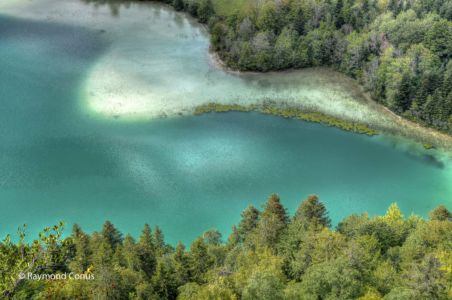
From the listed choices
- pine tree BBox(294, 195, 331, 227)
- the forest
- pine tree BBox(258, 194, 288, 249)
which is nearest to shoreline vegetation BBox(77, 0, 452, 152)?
the forest

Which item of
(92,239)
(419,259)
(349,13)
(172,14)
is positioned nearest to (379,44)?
(349,13)

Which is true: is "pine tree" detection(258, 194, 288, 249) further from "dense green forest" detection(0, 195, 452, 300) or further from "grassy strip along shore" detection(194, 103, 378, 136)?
"grassy strip along shore" detection(194, 103, 378, 136)

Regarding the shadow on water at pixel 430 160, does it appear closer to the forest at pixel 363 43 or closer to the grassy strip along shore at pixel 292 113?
the forest at pixel 363 43

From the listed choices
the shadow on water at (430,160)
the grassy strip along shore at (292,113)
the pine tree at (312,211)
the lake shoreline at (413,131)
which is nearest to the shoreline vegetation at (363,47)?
the lake shoreline at (413,131)

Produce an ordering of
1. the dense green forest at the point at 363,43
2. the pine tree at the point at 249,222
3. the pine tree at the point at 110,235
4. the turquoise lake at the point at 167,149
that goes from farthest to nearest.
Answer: the dense green forest at the point at 363,43 < the turquoise lake at the point at 167,149 < the pine tree at the point at 249,222 < the pine tree at the point at 110,235

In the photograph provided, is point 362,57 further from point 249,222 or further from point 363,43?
point 249,222

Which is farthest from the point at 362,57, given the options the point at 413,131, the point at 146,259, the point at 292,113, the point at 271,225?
the point at 146,259

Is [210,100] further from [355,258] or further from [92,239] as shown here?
[355,258]
